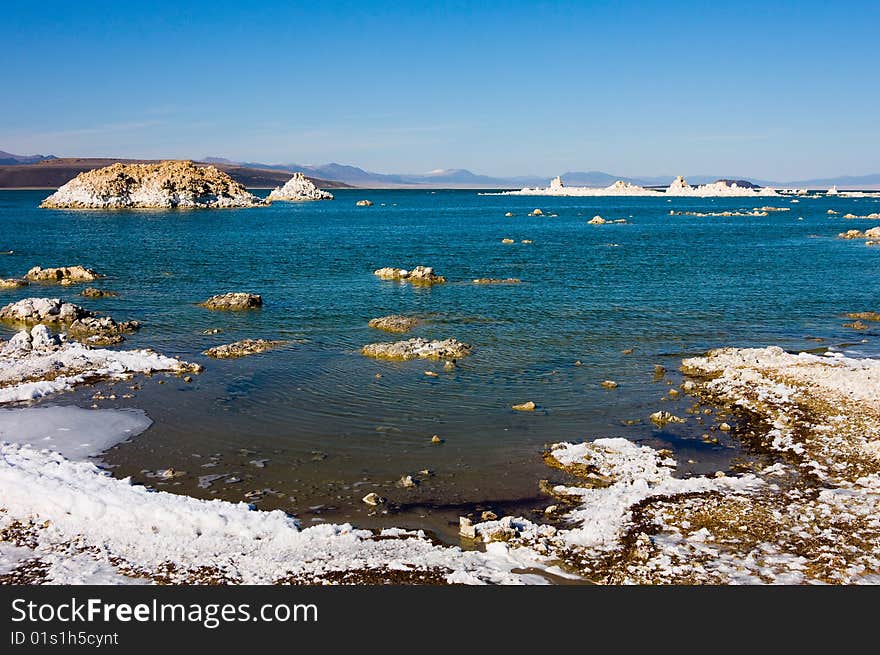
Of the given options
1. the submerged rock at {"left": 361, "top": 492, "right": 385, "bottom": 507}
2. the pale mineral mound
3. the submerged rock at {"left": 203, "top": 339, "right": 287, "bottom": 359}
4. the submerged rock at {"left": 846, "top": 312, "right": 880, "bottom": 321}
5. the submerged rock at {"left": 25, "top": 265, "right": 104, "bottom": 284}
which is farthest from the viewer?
the pale mineral mound

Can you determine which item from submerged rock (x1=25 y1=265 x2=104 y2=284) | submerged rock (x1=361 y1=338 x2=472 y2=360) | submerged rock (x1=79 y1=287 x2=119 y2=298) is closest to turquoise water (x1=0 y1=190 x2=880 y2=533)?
submerged rock (x1=361 y1=338 x2=472 y2=360)

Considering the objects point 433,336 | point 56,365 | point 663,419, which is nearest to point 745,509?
point 663,419

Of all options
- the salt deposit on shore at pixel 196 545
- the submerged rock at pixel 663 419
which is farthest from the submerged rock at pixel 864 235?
the salt deposit on shore at pixel 196 545

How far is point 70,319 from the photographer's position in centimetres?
3378

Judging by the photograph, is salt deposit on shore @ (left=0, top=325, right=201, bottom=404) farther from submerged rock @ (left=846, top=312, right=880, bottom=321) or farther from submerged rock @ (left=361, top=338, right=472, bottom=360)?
submerged rock @ (left=846, top=312, right=880, bottom=321)

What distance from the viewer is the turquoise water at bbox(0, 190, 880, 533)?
17219mm

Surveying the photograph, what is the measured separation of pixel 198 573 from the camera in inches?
467

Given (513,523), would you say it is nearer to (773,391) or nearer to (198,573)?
(198,573)

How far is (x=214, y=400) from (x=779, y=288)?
38.5m

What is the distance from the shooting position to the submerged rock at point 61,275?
1914 inches

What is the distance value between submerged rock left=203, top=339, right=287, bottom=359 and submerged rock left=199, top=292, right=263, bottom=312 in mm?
8460

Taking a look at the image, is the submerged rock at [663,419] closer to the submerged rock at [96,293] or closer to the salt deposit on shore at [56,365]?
the salt deposit on shore at [56,365]

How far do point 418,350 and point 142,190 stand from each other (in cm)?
14430

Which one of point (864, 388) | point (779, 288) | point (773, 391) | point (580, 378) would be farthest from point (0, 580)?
point (779, 288)
